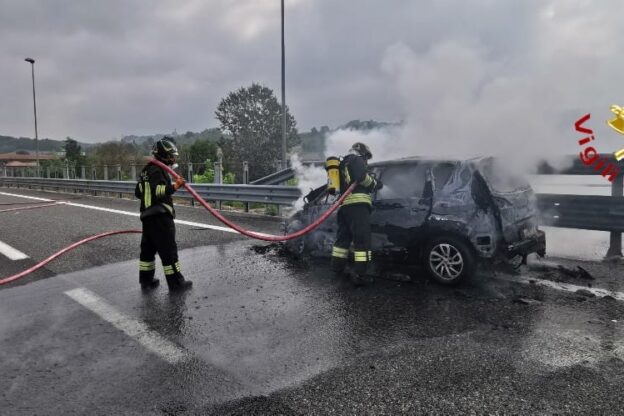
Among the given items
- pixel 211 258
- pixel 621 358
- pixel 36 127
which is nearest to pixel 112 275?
pixel 211 258

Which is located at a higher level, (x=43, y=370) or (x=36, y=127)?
(x=36, y=127)

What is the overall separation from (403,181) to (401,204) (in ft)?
1.04

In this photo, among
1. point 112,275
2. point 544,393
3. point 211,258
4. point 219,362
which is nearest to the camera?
point 544,393

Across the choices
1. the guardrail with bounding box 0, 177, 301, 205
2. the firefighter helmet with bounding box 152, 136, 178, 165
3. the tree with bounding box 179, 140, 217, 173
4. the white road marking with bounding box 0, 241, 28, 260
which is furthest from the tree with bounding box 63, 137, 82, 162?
the firefighter helmet with bounding box 152, 136, 178, 165

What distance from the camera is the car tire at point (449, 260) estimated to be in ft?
15.4

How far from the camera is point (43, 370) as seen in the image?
10.2ft

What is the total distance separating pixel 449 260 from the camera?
482 cm

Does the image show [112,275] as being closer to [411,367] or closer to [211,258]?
[211,258]

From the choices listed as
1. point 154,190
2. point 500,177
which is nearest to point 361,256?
point 500,177

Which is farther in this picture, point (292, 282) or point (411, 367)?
point (292, 282)

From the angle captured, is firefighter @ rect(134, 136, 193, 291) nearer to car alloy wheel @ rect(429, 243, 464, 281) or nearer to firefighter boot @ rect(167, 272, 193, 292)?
firefighter boot @ rect(167, 272, 193, 292)

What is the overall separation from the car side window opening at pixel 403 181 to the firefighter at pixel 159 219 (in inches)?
94.8

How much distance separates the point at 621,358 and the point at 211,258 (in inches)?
197

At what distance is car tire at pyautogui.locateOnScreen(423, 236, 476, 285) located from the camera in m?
4.70
